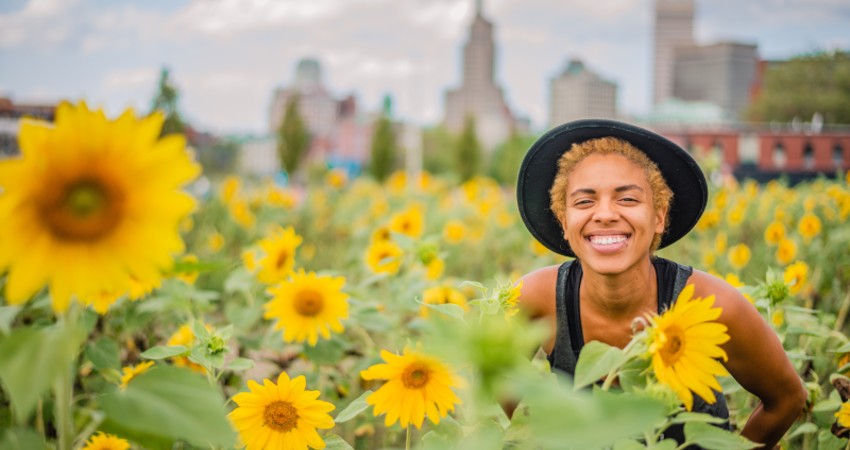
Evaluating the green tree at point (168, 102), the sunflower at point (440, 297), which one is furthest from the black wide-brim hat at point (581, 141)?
the green tree at point (168, 102)

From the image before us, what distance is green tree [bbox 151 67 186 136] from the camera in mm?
6086

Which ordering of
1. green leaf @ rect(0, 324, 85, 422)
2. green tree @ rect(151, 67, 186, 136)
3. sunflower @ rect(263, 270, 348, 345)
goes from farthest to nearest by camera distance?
green tree @ rect(151, 67, 186, 136) < sunflower @ rect(263, 270, 348, 345) < green leaf @ rect(0, 324, 85, 422)

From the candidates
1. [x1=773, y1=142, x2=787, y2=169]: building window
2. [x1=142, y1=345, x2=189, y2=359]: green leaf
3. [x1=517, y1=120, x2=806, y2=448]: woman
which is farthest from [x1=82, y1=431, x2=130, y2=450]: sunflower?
[x1=773, y1=142, x2=787, y2=169]: building window

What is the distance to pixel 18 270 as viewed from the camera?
2.21 ft

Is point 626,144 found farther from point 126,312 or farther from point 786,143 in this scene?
point 786,143

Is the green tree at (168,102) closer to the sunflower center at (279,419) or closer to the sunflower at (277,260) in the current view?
the sunflower at (277,260)

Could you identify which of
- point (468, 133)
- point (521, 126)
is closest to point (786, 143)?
point (468, 133)

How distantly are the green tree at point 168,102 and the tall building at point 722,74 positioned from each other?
97824 millimetres

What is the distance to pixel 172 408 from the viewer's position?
28.3 inches

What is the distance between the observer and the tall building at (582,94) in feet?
331

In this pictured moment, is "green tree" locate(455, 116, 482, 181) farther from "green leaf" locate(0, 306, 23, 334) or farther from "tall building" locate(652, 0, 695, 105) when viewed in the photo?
"tall building" locate(652, 0, 695, 105)

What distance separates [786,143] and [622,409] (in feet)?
125

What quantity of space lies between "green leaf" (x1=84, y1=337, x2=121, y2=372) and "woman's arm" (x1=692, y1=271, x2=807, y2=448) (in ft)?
4.14

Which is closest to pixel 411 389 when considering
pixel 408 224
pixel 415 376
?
pixel 415 376
